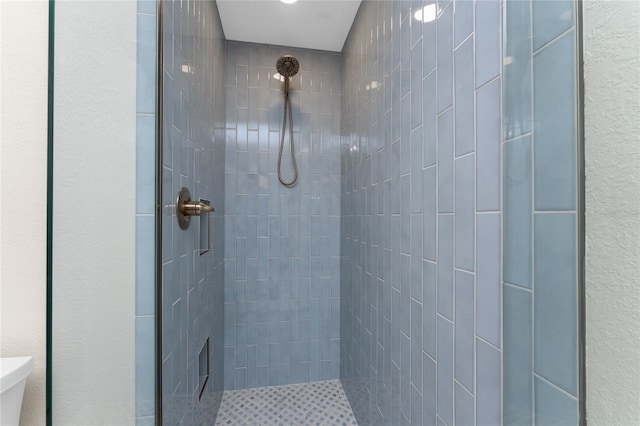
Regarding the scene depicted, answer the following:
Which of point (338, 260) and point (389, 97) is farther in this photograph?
point (338, 260)

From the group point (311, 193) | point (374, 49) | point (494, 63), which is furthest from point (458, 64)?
point (311, 193)

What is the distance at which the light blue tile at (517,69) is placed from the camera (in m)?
0.51

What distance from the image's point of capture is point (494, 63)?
595 millimetres

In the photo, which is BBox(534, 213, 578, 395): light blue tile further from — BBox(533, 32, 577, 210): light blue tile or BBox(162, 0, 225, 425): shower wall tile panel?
BBox(162, 0, 225, 425): shower wall tile panel

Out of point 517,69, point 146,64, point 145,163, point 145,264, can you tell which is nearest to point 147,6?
point 146,64

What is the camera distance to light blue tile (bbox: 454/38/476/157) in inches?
26.4

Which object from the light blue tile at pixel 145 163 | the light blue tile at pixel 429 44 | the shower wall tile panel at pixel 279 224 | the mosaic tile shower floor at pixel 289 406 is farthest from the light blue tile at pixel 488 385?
the shower wall tile panel at pixel 279 224

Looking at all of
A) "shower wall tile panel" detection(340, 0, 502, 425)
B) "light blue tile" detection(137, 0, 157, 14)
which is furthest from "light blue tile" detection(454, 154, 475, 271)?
"light blue tile" detection(137, 0, 157, 14)

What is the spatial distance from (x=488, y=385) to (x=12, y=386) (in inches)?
38.1

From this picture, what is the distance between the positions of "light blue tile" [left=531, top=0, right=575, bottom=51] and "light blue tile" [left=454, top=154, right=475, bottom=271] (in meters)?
0.25

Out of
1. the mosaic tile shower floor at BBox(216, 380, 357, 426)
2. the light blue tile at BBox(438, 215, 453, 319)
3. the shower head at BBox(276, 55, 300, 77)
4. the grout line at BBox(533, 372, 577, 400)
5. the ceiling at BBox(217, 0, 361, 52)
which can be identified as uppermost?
the ceiling at BBox(217, 0, 361, 52)

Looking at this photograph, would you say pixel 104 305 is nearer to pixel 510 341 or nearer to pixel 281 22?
pixel 510 341

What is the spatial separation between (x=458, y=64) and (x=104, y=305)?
102cm

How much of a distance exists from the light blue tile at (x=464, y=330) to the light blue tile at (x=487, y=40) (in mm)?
455
